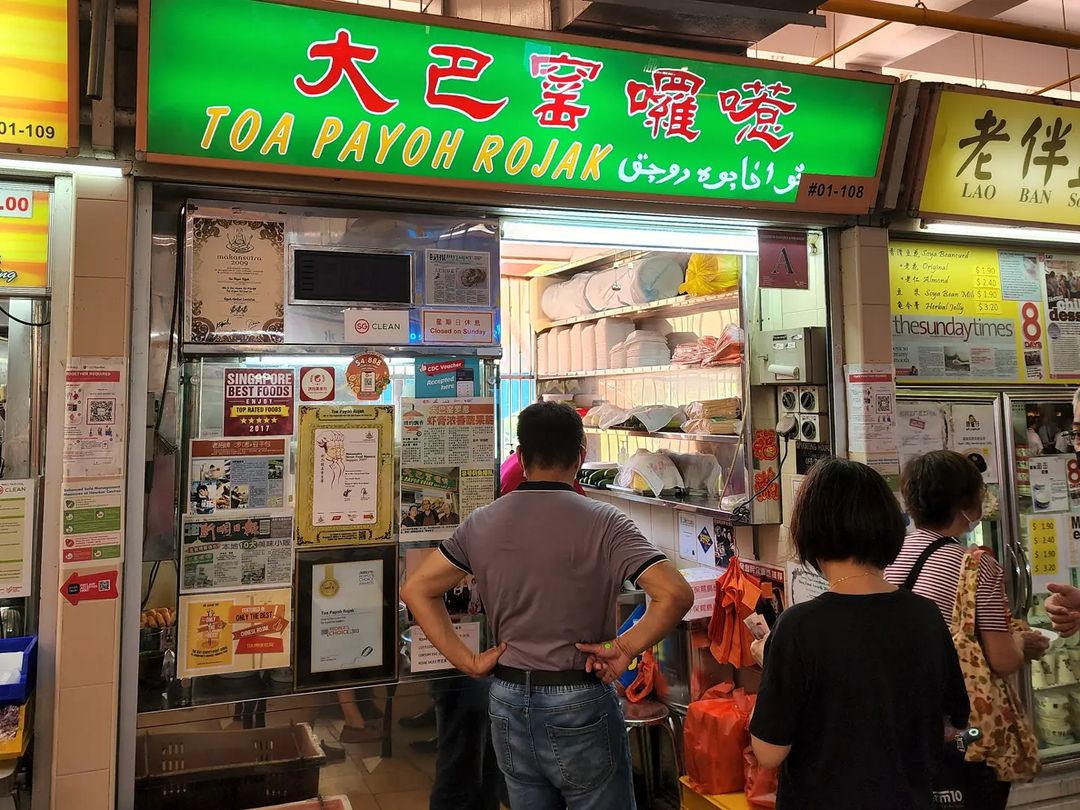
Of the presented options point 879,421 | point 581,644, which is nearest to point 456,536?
point 581,644

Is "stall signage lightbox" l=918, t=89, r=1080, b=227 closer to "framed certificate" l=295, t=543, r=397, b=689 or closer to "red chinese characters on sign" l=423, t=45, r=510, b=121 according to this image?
"red chinese characters on sign" l=423, t=45, r=510, b=121

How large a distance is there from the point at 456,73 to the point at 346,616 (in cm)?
190

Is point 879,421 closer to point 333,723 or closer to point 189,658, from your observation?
point 333,723

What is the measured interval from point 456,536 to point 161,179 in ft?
4.84

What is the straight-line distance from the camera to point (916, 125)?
3260mm

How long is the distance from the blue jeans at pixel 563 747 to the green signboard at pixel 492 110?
169 centimetres

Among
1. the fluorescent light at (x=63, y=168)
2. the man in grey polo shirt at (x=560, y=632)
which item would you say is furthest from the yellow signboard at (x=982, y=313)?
the fluorescent light at (x=63, y=168)

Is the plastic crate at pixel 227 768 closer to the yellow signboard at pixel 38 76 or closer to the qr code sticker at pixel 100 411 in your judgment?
the qr code sticker at pixel 100 411

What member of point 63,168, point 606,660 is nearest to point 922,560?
point 606,660

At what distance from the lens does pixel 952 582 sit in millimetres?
2197

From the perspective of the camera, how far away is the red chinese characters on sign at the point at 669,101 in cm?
282

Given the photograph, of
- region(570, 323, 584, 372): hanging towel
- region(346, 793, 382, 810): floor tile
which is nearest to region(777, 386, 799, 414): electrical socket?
region(570, 323, 584, 372): hanging towel

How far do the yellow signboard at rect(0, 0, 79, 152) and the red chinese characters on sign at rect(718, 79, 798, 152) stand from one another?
6.97 ft

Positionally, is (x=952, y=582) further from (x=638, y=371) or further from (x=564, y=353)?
(x=564, y=353)
